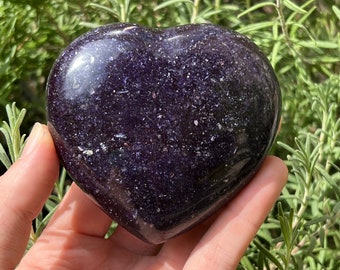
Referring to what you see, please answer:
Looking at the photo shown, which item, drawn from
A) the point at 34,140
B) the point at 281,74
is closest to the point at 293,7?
the point at 281,74

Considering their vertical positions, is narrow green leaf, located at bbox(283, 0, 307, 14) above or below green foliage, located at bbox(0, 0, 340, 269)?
above

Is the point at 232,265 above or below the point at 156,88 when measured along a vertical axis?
below

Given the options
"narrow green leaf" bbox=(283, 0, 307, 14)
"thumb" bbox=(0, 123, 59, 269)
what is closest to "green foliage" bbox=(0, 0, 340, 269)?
"narrow green leaf" bbox=(283, 0, 307, 14)

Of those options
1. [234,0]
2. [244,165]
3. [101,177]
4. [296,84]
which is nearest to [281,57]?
[296,84]

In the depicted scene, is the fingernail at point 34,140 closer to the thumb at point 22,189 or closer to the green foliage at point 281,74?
the thumb at point 22,189

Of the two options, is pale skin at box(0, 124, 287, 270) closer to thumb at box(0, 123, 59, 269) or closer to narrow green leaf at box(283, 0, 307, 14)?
thumb at box(0, 123, 59, 269)

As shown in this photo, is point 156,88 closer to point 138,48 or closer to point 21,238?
point 138,48
